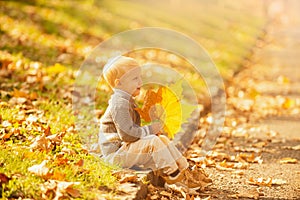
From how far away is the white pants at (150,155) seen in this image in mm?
3910

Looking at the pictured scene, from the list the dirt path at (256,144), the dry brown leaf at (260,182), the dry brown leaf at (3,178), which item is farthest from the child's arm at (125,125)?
the dry brown leaf at (260,182)

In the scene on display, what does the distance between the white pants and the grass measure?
0.47ft

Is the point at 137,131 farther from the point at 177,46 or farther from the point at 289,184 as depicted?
the point at 177,46

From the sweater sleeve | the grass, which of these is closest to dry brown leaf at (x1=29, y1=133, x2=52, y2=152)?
the grass

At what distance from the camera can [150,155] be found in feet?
13.0

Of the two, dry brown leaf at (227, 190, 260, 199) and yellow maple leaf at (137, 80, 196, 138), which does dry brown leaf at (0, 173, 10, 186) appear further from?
dry brown leaf at (227, 190, 260, 199)

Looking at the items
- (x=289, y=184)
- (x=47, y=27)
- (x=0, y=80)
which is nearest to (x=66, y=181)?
(x=289, y=184)

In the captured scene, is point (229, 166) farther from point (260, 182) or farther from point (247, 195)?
point (247, 195)

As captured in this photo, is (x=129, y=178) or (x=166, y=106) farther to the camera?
(x=166, y=106)

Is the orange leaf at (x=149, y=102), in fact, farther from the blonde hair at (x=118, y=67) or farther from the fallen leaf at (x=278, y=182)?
the fallen leaf at (x=278, y=182)

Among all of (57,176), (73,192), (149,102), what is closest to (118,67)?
(149,102)

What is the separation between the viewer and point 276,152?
18.2 ft

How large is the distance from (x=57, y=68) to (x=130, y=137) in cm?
353

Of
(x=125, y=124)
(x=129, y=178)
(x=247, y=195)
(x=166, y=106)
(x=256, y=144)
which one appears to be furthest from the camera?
(x=256, y=144)
